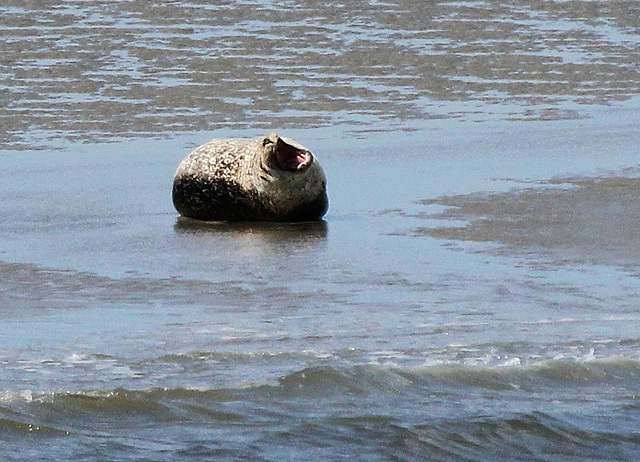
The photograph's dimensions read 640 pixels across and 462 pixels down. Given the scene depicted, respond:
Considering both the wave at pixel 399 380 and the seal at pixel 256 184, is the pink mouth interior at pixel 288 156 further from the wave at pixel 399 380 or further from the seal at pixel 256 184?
A: the wave at pixel 399 380

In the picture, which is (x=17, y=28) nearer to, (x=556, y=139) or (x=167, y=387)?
(x=556, y=139)

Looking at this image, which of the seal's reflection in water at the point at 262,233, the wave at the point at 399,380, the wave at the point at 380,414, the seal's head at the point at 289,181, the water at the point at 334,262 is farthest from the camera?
the seal's head at the point at 289,181

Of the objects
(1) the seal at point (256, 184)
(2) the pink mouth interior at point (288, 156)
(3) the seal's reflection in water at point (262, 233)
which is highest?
(2) the pink mouth interior at point (288, 156)

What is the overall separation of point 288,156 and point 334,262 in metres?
1.54

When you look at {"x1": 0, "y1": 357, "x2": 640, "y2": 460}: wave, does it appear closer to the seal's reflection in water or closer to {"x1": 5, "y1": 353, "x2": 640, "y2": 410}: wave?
{"x1": 5, "y1": 353, "x2": 640, "y2": 410}: wave

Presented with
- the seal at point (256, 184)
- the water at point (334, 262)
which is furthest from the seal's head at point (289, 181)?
the water at point (334, 262)

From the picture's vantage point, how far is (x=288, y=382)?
689cm

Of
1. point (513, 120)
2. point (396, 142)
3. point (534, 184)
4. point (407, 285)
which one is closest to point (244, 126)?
point (396, 142)

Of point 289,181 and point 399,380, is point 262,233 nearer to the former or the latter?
point 289,181

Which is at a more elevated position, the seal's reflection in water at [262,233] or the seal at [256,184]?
the seal at [256,184]

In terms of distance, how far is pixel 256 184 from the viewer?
10.4 metres

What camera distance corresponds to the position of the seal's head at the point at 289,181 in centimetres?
1035

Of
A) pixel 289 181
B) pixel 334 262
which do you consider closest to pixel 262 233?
pixel 289 181

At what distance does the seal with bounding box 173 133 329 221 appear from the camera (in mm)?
10367
